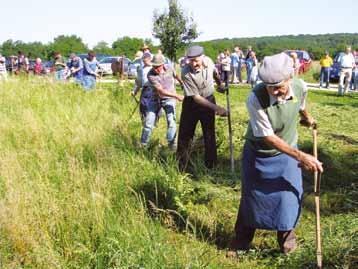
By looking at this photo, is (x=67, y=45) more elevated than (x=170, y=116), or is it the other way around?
(x=67, y=45)

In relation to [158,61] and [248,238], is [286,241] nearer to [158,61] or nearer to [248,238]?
[248,238]

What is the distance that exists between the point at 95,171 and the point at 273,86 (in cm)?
242

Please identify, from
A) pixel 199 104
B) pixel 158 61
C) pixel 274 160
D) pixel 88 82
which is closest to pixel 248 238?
pixel 274 160

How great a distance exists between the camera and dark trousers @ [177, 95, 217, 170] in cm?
596

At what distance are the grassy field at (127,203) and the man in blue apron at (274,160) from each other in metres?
0.32

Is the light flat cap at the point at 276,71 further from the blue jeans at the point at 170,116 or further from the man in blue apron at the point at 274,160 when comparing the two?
the blue jeans at the point at 170,116

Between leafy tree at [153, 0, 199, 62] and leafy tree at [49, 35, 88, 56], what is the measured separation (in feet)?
119

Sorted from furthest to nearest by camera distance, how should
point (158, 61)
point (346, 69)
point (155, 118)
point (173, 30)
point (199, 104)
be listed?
point (173, 30), point (346, 69), point (155, 118), point (158, 61), point (199, 104)

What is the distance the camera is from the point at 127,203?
4.40m

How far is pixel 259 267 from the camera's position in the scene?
3875mm

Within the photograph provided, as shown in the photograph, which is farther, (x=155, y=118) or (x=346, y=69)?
(x=346, y=69)

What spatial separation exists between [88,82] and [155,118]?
6.66 meters

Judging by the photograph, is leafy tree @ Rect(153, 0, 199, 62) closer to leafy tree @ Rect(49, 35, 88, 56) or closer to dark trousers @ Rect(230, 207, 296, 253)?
dark trousers @ Rect(230, 207, 296, 253)

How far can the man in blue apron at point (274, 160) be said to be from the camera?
3.41 meters
